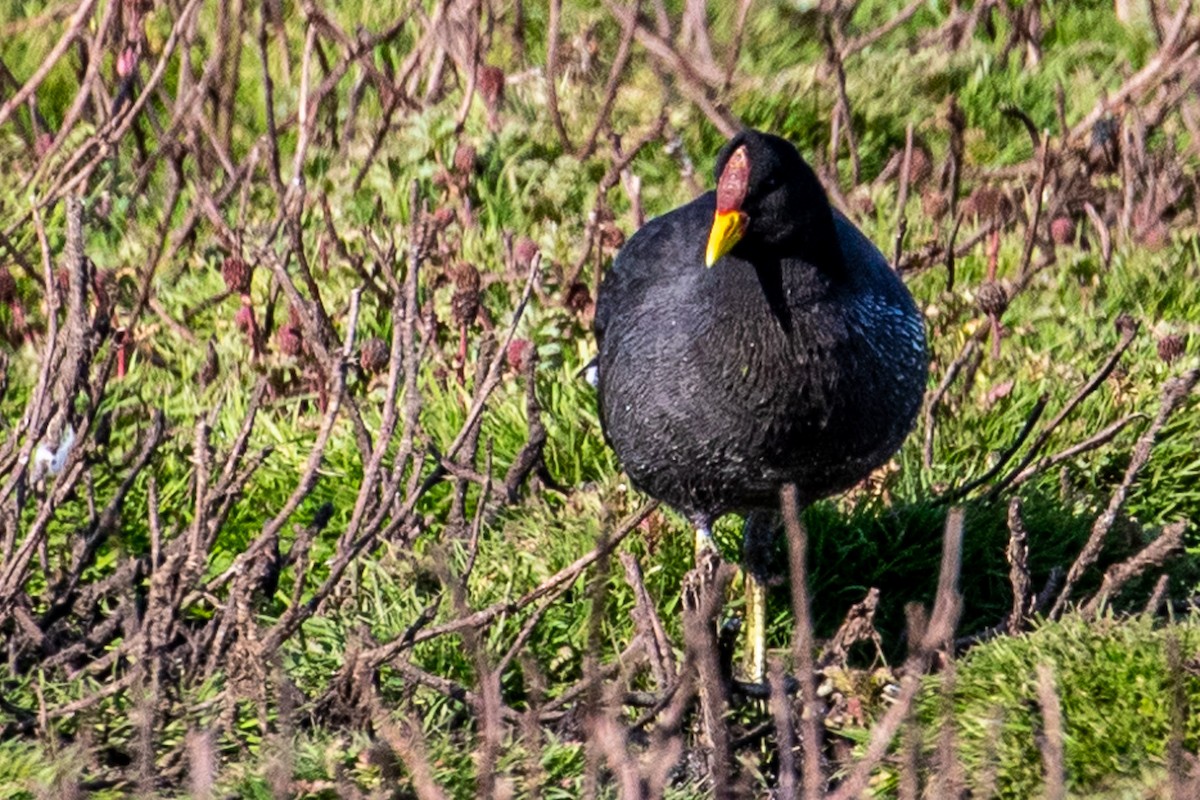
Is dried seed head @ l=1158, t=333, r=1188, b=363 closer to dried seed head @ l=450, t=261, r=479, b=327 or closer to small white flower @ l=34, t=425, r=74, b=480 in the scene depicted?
dried seed head @ l=450, t=261, r=479, b=327

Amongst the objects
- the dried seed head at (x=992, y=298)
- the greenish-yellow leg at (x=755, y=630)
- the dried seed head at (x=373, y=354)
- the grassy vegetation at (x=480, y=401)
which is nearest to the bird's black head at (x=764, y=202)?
the grassy vegetation at (x=480, y=401)

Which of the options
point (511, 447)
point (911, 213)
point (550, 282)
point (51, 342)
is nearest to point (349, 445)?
point (511, 447)

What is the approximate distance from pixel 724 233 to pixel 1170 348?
170 centimetres

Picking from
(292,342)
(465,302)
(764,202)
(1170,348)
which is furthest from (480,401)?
(1170,348)

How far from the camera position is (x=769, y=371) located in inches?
158

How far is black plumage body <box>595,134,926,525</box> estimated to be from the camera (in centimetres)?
403

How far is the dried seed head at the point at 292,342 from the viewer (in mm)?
5184

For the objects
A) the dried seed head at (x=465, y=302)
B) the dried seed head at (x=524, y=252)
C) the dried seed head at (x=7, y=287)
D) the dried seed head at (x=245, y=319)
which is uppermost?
the dried seed head at (x=7, y=287)

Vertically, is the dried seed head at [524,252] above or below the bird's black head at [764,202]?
above

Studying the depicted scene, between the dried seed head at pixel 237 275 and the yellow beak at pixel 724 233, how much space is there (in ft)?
5.41

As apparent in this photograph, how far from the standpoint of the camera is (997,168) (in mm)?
6238

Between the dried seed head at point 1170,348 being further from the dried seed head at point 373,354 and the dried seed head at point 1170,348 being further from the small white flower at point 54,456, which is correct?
the small white flower at point 54,456

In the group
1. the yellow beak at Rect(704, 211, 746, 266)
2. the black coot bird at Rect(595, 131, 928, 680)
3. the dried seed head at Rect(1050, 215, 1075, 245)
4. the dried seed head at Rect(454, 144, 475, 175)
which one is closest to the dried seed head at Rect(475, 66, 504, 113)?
the dried seed head at Rect(454, 144, 475, 175)

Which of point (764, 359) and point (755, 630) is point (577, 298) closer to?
point (755, 630)
